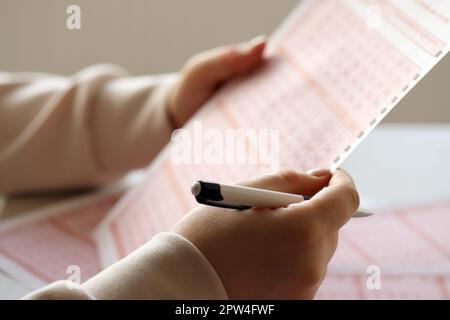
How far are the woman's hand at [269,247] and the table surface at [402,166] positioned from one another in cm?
29

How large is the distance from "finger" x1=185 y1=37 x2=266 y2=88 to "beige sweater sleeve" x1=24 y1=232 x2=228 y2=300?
1.10 feet

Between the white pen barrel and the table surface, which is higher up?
the white pen barrel

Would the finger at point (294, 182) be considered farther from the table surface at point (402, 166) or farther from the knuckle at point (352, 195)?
the table surface at point (402, 166)

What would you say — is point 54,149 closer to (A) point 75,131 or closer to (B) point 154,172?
(A) point 75,131

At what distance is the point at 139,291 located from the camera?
0.33m

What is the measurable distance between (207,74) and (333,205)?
0.35m

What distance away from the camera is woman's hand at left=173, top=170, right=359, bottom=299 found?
0.33 m

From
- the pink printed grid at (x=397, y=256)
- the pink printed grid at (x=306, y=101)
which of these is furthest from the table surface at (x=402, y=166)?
the pink printed grid at (x=306, y=101)

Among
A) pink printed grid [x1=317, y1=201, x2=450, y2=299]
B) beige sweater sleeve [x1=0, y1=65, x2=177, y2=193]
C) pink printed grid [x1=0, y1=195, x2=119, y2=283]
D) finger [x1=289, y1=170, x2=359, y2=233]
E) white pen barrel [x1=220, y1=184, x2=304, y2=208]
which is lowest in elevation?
pink printed grid [x1=317, y1=201, x2=450, y2=299]

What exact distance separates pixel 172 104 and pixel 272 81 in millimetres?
146

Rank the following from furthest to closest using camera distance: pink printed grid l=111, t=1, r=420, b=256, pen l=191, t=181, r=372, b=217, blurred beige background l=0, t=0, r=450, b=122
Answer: blurred beige background l=0, t=0, r=450, b=122
pink printed grid l=111, t=1, r=420, b=256
pen l=191, t=181, r=372, b=217

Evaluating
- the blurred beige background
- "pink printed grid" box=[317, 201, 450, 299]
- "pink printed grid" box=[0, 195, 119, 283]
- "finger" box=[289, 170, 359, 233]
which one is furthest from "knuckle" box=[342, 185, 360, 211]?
the blurred beige background

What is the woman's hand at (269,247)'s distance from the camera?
1.09 ft

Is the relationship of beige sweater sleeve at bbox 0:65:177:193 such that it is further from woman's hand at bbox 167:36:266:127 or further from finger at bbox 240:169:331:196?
finger at bbox 240:169:331:196
